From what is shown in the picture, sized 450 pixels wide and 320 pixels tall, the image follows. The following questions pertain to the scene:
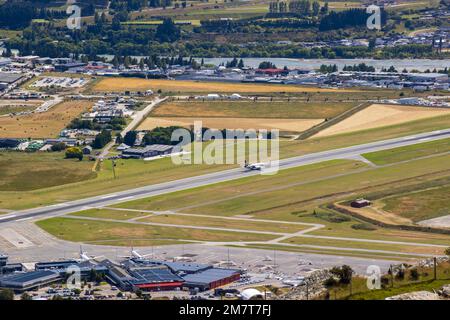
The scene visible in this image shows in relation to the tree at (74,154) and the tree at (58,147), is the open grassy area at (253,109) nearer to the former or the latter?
the tree at (58,147)

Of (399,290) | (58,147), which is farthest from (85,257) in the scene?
(58,147)

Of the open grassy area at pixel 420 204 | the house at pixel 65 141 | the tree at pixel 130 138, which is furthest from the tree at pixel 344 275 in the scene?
the house at pixel 65 141

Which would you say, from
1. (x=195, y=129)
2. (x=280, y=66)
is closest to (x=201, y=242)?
(x=195, y=129)

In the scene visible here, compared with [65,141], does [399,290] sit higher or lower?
higher

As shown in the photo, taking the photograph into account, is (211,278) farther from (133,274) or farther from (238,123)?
(238,123)

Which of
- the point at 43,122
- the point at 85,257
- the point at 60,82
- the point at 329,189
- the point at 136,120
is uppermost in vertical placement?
the point at 85,257

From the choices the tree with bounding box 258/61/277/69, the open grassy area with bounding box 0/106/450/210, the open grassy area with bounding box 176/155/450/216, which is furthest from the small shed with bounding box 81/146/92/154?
the tree with bounding box 258/61/277/69

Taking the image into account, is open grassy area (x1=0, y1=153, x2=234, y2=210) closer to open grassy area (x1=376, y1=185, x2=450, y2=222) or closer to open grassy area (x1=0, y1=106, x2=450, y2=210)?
open grassy area (x1=0, y1=106, x2=450, y2=210)
